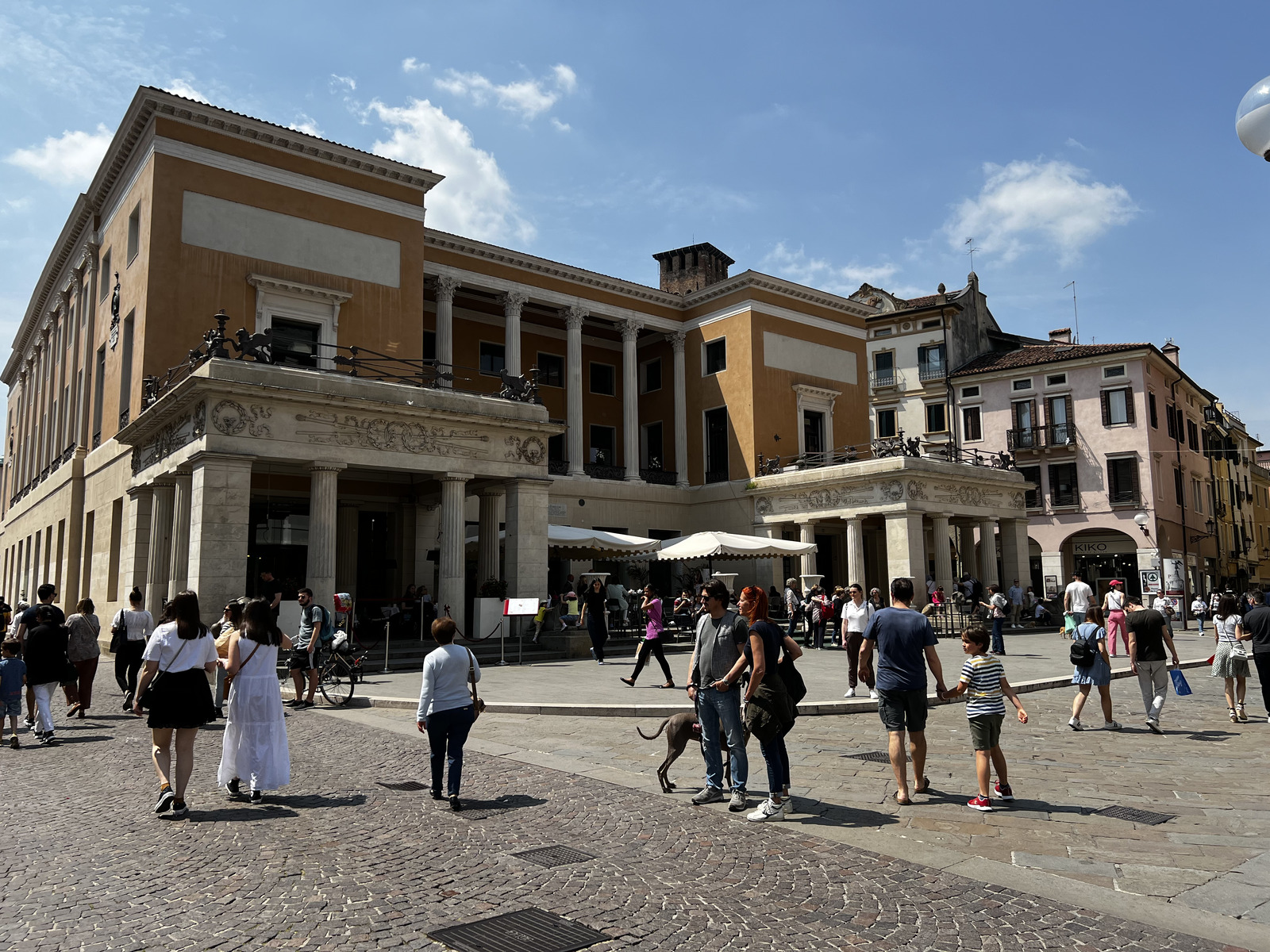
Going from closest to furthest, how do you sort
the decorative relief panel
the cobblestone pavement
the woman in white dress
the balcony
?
1. the cobblestone pavement
2. the woman in white dress
3. the decorative relief panel
4. the balcony

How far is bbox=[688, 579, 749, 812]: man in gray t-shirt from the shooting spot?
22.6 ft

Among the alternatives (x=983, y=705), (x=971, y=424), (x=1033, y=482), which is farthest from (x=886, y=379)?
(x=983, y=705)

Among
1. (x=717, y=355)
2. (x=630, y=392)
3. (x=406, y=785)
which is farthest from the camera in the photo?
(x=630, y=392)

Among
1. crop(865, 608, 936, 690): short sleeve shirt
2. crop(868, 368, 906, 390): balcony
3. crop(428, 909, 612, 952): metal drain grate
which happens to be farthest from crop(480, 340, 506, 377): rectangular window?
crop(428, 909, 612, 952): metal drain grate

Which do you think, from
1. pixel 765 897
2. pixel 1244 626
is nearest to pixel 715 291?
pixel 1244 626

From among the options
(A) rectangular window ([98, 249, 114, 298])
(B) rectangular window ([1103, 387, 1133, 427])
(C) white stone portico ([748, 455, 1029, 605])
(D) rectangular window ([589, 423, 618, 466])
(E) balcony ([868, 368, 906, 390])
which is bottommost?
(C) white stone portico ([748, 455, 1029, 605])

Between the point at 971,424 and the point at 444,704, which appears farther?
the point at 971,424

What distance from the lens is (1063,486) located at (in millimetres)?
43062

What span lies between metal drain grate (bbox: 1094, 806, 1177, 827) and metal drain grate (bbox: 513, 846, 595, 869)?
3.78 metres

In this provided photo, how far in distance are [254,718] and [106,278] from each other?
83.4 feet

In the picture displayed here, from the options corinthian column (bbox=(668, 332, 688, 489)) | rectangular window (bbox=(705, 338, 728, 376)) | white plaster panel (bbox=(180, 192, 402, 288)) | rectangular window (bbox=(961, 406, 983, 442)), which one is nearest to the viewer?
white plaster panel (bbox=(180, 192, 402, 288))

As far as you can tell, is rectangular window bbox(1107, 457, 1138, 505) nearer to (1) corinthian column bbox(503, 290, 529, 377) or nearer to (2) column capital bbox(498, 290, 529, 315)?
(1) corinthian column bbox(503, 290, 529, 377)

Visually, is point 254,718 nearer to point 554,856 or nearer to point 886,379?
point 554,856

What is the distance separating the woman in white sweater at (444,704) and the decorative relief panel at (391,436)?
12731 millimetres
